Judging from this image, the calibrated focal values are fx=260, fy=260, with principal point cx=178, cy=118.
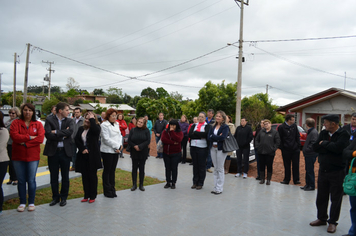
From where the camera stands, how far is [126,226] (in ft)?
14.5

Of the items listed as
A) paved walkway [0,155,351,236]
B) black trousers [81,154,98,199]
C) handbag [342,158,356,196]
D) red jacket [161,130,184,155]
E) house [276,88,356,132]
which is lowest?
paved walkway [0,155,351,236]

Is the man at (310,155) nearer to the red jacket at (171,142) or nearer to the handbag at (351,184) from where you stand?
the handbag at (351,184)

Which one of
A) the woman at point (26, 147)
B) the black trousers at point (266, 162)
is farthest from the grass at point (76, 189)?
the black trousers at point (266, 162)

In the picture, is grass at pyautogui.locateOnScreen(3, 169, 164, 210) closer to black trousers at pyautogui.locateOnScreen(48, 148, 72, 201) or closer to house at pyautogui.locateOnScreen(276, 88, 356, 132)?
black trousers at pyautogui.locateOnScreen(48, 148, 72, 201)

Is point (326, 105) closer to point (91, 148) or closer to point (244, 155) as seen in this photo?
point (244, 155)

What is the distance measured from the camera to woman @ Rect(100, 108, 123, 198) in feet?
19.0

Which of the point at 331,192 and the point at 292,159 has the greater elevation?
the point at 292,159

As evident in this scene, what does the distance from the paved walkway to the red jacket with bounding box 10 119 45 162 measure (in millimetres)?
1043

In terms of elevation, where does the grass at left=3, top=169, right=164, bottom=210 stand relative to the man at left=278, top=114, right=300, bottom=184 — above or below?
below

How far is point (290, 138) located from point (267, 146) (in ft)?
2.48

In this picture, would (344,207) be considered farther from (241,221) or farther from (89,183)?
(89,183)

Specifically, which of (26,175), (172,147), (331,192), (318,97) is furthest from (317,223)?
(318,97)

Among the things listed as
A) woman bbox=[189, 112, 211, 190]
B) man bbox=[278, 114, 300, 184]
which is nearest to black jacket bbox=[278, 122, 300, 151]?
man bbox=[278, 114, 300, 184]

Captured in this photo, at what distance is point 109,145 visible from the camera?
580 cm
